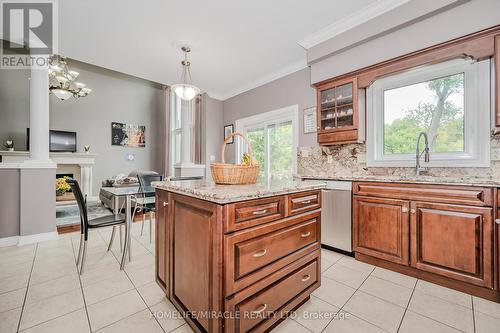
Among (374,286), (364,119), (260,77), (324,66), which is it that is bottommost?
(374,286)

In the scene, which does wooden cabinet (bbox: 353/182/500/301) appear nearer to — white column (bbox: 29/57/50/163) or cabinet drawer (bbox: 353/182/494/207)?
cabinet drawer (bbox: 353/182/494/207)

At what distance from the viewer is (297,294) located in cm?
140

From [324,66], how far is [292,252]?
2.51 meters

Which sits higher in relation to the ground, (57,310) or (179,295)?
(179,295)

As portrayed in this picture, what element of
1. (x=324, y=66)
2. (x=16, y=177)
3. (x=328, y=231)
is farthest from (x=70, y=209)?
(x=324, y=66)

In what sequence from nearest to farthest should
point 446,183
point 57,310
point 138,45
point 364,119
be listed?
1. point 57,310
2. point 446,183
3. point 364,119
4. point 138,45

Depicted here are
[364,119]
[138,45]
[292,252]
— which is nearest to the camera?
[292,252]

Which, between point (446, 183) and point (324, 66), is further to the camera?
point (324, 66)

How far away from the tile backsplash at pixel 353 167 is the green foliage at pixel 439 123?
0.23 m

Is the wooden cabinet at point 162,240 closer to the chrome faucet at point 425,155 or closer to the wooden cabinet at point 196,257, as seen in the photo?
the wooden cabinet at point 196,257

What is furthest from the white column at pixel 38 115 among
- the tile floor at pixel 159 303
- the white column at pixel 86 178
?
the white column at pixel 86 178

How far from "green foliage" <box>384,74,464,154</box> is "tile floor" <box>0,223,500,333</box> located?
1408 millimetres

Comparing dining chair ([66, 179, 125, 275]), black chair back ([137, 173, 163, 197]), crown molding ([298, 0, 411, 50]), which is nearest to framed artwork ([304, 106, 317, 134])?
crown molding ([298, 0, 411, 50])

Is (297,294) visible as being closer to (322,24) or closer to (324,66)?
(324,66)
